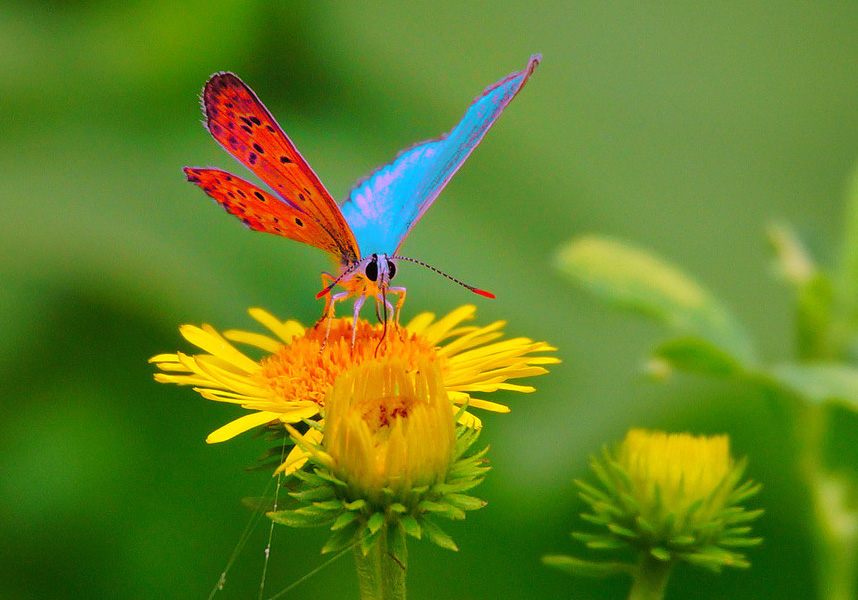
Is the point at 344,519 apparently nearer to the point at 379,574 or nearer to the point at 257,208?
the point at 379,574

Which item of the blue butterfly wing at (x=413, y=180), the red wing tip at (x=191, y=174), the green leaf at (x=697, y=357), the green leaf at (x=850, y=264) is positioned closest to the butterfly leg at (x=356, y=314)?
the blue butterfly wing at (x=413, y=180)

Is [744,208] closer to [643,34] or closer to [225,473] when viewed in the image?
[643,34]

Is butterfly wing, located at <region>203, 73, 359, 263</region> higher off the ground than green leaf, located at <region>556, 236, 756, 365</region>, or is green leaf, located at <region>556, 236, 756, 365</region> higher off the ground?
green leaf, located at <region>556, 236, 756, 365</region>

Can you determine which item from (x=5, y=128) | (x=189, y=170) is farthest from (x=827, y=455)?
(x=5, y=128)

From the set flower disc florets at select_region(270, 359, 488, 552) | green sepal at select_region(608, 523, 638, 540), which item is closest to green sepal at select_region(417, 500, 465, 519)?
flower disc florets at select_region(270, 359, 488, 552)

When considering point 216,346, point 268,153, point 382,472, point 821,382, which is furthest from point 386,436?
point 821,382

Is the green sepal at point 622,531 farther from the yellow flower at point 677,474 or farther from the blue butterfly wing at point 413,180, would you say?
the blue butterfly wing at point 413,180

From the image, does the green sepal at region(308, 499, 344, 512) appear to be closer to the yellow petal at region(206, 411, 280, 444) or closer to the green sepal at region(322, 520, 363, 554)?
the green sepal at region(322, 520, 363, 554)
